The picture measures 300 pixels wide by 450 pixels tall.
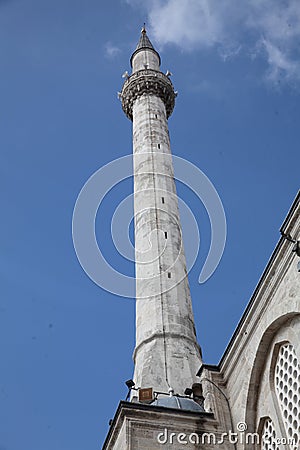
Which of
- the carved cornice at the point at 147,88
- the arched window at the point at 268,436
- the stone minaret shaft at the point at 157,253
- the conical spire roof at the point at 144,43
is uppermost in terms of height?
the conical spire roof at the point at 144,43

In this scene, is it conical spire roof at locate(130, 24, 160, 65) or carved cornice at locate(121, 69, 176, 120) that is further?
conical spire roof at locate(130, 24, 160, 65)

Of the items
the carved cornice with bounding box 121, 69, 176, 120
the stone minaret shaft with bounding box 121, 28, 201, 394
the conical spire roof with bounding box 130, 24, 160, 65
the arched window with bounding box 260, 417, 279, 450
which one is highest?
the conical spire roof with bounding box 130, 24, 160, 65

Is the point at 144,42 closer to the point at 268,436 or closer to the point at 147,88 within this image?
the point at 147,88

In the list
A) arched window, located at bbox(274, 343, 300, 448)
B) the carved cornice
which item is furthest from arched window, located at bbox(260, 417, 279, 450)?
the carved cornice

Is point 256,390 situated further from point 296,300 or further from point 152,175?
point 152,175

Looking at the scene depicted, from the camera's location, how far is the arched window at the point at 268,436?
8973mm

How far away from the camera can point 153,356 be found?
→ 13.5m

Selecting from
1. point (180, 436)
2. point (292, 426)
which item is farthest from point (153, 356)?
point (292, 426)

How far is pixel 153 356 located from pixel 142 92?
35.8ft

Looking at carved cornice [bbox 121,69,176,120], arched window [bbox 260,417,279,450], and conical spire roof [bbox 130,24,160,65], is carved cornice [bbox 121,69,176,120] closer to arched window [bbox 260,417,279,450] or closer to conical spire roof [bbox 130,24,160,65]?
conical spire roof [bbox 130,24,160,65]

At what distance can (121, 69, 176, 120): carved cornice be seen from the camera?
858 inches

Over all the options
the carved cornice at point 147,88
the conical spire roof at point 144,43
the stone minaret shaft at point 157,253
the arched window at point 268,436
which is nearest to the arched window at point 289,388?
the arched window at point 268,436

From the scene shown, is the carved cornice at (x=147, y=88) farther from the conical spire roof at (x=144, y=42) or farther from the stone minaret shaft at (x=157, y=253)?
the conical spire roof at (x=144, y=42)

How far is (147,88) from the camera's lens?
71.5 feet
